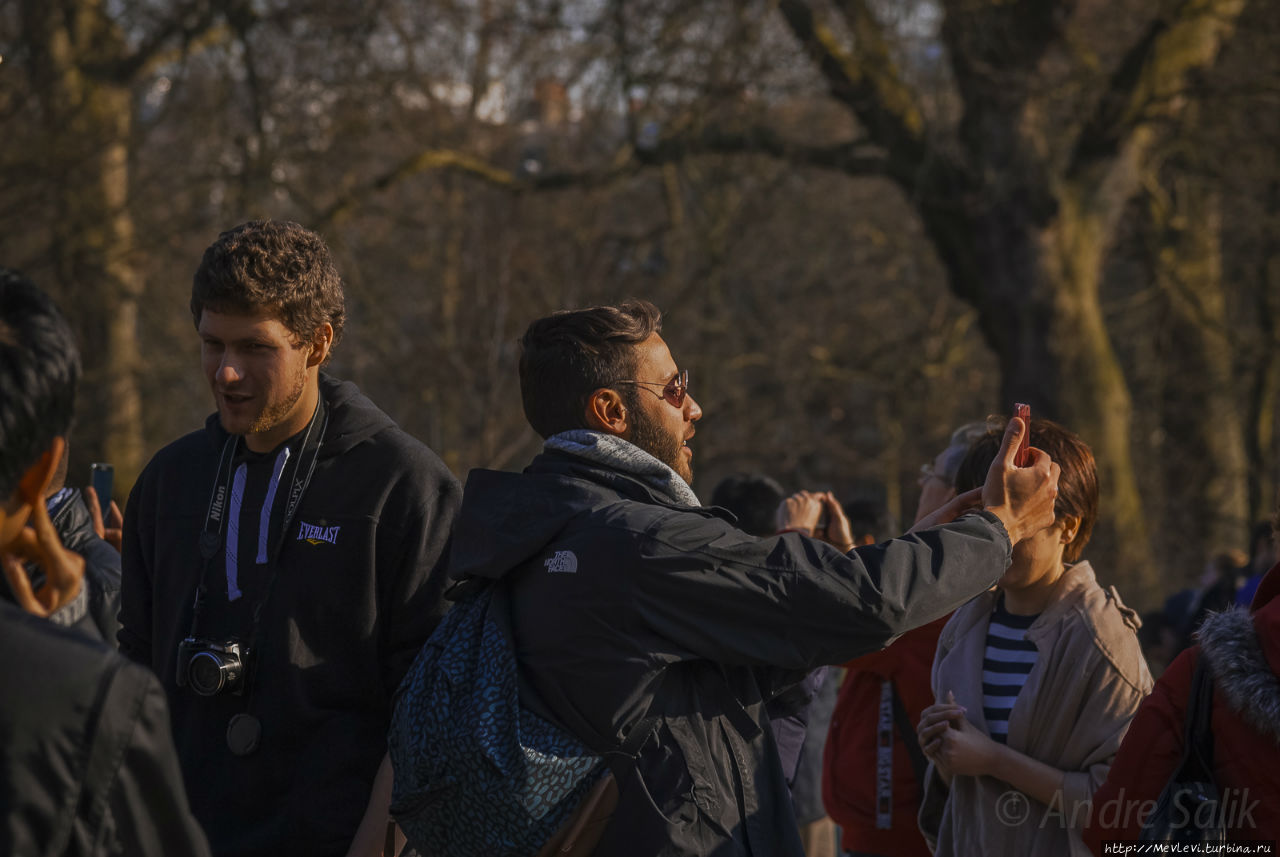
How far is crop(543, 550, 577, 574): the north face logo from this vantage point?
2486 mm

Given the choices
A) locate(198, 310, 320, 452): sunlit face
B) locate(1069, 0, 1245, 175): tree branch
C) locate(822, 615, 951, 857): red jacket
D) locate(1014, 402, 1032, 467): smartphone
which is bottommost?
locate(822, 615, 951, 857): red jacket

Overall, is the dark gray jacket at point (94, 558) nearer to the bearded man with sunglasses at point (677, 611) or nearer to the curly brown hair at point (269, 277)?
the curly brown hair at point (269, 277)

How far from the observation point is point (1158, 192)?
13445 mm

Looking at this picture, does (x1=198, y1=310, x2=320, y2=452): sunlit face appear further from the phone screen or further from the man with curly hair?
the phone screen

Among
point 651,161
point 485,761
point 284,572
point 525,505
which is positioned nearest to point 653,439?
point 525,505

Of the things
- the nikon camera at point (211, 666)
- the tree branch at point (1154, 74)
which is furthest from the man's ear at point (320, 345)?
the tree branch at point (1154, 74)

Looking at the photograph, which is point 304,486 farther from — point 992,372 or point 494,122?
point 992,372

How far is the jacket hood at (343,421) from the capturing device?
295cm

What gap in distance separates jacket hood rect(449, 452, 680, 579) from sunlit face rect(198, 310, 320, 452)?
0.49 m

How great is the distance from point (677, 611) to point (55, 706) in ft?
3.73

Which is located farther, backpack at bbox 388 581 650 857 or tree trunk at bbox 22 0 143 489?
tree trunk at bbox 22 0 143 489

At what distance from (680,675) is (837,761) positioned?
6.09 ft

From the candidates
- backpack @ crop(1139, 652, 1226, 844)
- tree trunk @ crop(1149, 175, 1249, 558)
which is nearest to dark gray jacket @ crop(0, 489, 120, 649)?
backpack @ crop(1139, 652, 1226, 844)

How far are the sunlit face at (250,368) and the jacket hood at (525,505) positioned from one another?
1.61ft
